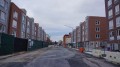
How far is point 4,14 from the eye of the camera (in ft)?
139

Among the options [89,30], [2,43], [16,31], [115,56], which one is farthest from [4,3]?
[89,30]

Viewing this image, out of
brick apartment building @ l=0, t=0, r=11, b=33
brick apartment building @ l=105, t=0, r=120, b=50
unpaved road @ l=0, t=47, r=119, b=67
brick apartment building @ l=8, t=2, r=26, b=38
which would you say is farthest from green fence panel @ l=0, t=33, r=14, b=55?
brick apartment building @ l=105, t=0, r=120, b=50

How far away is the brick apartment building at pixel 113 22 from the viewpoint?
44.2m

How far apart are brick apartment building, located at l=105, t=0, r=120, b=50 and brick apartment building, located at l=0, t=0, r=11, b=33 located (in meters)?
24.4

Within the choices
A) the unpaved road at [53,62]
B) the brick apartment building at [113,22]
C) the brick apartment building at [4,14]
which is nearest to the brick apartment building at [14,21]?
the brick apartment building at [4,14]

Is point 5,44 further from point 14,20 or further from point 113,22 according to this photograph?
point 113,22

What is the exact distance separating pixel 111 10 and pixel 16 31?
25.0m

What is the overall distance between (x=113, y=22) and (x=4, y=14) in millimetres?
25012

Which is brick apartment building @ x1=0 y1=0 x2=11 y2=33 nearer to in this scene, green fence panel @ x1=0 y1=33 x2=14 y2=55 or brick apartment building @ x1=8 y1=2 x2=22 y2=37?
brick apartment building @ x1=8 y1=2 x2=22 y2=37

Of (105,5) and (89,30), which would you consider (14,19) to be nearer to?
(105,5)

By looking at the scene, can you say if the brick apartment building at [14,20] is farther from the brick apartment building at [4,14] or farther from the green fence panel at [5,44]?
the green fence panel at [5,44]

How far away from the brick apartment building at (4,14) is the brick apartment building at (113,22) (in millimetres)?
24399

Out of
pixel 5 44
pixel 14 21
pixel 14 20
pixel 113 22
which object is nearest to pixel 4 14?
pixel 14 20

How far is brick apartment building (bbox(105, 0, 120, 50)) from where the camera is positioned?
145 feet
